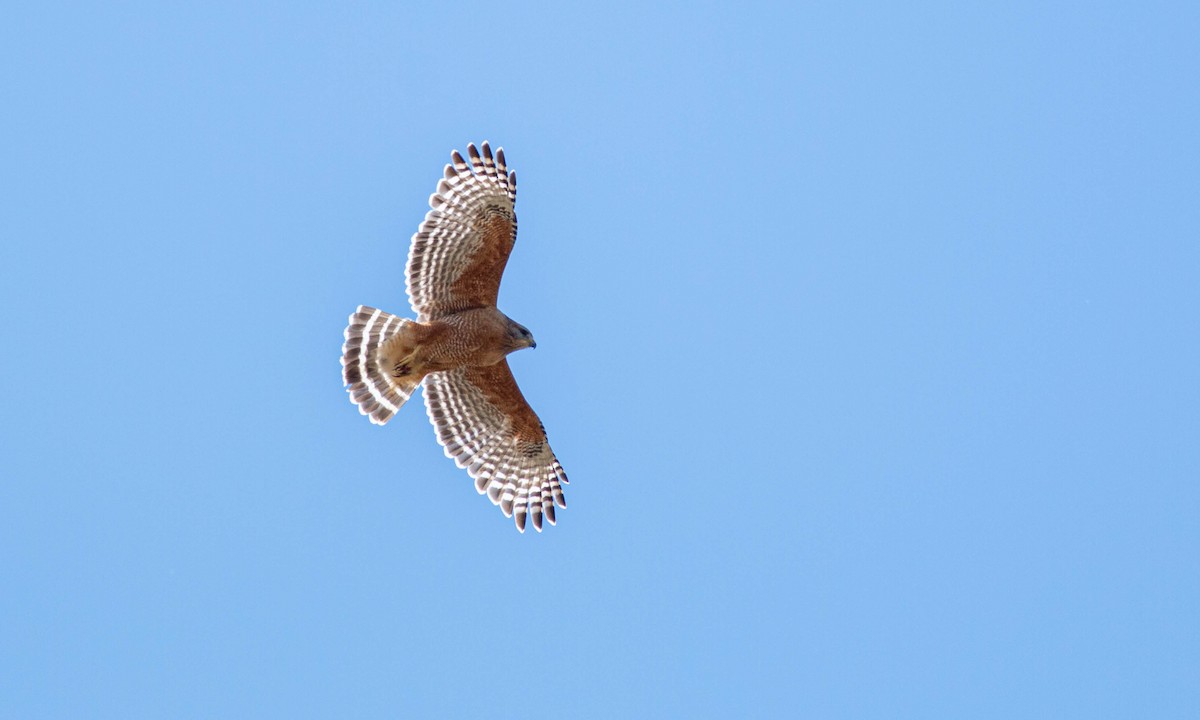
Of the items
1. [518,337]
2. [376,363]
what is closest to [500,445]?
[518,337]

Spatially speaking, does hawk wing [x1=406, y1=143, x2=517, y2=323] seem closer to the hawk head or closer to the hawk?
the hawk

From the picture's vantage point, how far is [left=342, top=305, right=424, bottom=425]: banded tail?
47.5 feet

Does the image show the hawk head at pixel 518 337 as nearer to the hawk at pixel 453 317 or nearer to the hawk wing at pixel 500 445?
the hawk at pixel 453 317

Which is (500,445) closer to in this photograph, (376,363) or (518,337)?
(518,337)

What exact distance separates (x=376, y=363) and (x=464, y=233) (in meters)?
1.35

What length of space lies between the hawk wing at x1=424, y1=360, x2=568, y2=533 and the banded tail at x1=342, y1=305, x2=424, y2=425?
0.73 m

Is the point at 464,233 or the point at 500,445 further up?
the point at 464,233

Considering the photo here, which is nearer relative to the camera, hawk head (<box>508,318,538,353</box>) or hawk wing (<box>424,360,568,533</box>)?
hawk head (<box>508,318,538,353</box>)

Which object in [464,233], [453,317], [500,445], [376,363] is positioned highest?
[464,233]

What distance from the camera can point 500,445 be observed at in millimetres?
15578

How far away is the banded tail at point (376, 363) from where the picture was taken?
1447 centimetres

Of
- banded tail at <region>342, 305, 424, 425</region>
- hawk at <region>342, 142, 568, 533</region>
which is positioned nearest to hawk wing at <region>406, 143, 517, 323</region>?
hawk at <region>342, 142, 568, 533</region>

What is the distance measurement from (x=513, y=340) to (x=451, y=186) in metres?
1.40

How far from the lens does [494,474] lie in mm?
15539
